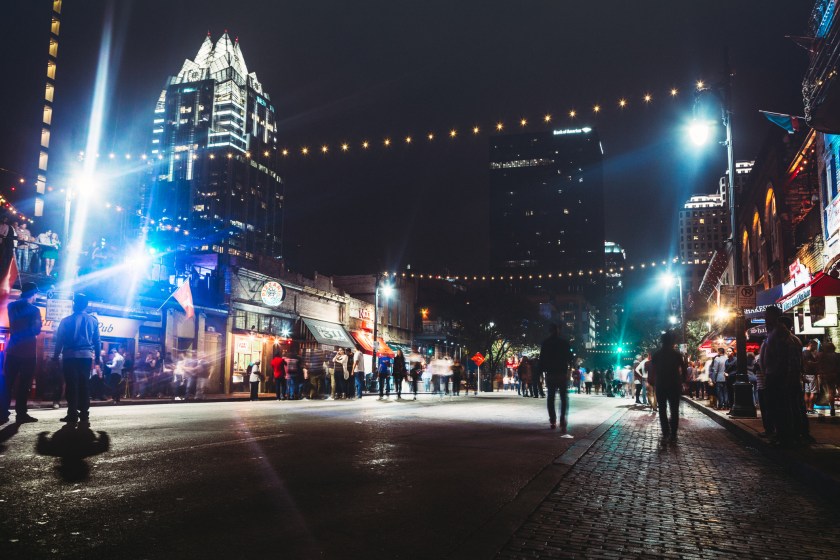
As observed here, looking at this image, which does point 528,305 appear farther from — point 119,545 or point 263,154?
point 119,545

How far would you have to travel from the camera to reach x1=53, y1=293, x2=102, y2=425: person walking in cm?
859

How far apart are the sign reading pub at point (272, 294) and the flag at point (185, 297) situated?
6091 millimetres

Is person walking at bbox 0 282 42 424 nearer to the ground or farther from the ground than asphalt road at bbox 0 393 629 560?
farther from the ground

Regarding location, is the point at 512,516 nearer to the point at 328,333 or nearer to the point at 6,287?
the point at 6,287

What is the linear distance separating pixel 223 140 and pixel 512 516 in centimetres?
17953

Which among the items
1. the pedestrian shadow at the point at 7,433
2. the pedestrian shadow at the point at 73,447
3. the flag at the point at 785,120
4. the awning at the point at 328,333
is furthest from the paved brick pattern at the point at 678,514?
the awning at the point at 328,333

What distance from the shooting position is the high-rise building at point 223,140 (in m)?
140

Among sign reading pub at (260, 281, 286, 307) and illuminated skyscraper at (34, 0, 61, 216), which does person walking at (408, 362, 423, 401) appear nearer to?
sign reading pub at (260, 281, 286, 307)

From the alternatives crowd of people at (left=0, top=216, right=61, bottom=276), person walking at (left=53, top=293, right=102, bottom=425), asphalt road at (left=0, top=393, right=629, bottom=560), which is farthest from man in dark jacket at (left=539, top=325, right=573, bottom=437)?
crowd of people at (left=0, top=216, right=61, bottom=276)

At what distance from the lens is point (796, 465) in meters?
6.91

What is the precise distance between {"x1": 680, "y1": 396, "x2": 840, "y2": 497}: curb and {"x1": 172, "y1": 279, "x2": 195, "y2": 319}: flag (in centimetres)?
2365

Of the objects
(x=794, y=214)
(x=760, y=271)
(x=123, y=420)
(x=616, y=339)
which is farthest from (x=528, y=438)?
(x=616, y=339)

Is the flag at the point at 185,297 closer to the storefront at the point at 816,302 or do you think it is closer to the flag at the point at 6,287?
the flag at the point at 6,287

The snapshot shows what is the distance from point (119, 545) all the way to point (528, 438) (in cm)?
696
